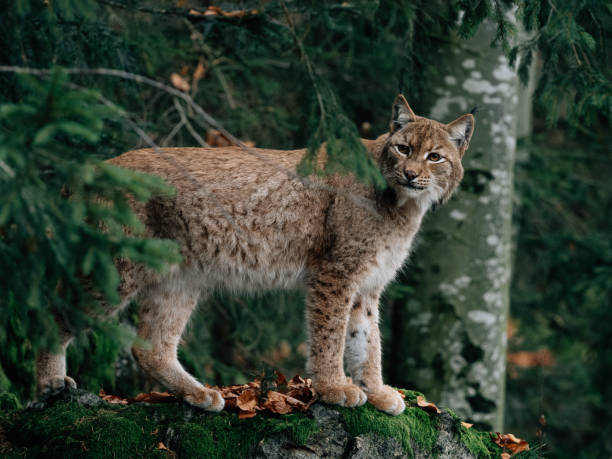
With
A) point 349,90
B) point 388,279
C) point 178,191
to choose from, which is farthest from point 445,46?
point 178,191

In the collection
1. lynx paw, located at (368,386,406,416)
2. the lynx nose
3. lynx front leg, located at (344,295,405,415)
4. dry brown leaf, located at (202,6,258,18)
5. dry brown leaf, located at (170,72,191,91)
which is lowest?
lynx paw, located at (368,386,406,416)

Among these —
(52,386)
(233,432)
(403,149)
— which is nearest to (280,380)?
(233,432)

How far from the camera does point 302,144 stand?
5.88 metres

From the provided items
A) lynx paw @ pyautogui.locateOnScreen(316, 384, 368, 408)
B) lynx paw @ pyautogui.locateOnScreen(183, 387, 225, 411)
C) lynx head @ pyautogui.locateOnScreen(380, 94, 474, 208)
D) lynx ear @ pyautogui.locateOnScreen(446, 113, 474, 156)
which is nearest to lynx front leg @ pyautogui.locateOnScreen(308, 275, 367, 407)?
lynx paw @ pyautogui.locateOnScreen(316, 384, 368, 408)

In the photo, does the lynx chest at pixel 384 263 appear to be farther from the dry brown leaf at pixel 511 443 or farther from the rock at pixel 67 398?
the rock at pixel 67 398

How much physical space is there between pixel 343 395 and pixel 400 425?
1.34 ft

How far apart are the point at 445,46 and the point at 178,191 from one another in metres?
3.31

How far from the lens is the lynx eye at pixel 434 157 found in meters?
4.53

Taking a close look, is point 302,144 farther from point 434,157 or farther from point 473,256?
point 473,256

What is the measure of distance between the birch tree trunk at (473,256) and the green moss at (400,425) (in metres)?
1.94

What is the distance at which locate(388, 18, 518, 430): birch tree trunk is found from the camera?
6.36 metres

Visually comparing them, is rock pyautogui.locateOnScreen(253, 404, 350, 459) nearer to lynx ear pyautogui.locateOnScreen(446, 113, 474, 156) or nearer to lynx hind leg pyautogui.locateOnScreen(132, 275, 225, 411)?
lynx hind leg pyautogui.locateOnScreen(132, 275, 225, 411)

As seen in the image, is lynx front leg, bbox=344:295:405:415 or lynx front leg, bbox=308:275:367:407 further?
lynx front leg, bbox=344:295:405:415

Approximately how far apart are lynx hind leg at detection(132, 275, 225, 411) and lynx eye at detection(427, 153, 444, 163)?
1810mm
